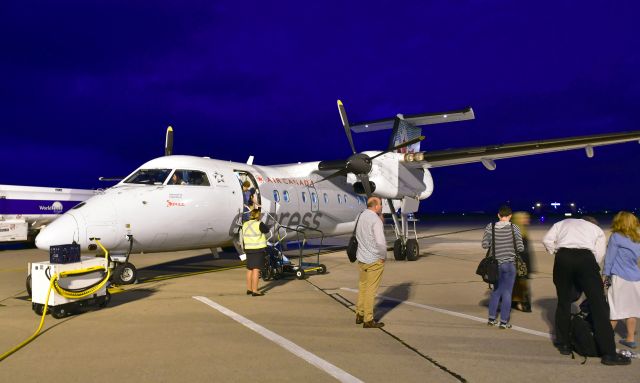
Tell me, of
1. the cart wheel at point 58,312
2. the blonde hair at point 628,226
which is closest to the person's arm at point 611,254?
the blonde hair at point 628,226

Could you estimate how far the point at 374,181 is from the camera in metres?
14.0

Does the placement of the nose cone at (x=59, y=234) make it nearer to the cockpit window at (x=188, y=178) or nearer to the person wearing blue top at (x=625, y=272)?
the cockpit window at (x=188, y=178)

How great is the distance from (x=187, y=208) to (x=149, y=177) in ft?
3.57

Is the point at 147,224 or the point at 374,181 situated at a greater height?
the point at 374,181

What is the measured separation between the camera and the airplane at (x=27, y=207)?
20578 millimetres

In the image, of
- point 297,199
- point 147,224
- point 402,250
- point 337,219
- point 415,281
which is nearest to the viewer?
point 147,224

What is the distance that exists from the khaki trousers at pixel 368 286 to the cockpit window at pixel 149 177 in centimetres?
575

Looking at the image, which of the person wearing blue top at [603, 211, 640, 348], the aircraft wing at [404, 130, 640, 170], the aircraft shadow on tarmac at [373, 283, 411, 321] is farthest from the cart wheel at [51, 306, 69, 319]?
the aircraft wing at [404, 130, 640, 170]

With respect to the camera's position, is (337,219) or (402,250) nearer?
(402,250)

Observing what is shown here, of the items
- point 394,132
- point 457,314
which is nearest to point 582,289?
point 457,314

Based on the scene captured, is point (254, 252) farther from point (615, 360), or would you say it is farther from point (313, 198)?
point (313, 198)

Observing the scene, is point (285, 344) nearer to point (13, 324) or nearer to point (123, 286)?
point (13, 324)

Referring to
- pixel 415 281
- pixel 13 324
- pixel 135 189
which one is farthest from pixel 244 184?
pixel 13 324

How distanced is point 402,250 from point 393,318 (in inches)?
325
